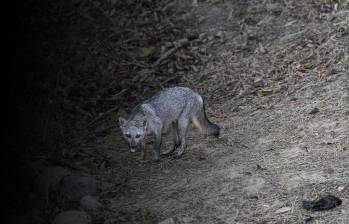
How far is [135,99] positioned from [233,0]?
3.85 m

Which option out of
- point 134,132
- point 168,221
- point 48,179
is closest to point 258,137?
point 134,132

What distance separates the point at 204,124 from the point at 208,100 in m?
1.57

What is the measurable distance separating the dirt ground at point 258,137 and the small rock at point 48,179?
0.60m

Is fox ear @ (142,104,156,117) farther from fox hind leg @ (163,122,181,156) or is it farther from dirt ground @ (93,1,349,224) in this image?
dirt ground @ (93,1,349,224)

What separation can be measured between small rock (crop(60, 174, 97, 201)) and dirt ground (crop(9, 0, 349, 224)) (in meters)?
0.15

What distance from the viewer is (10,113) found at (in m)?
9.16

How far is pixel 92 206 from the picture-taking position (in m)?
7.66

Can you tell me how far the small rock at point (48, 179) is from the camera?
8039 mm

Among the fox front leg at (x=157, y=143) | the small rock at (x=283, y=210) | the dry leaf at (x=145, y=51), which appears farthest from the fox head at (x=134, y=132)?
the dry leaf at (x=145, y=51)

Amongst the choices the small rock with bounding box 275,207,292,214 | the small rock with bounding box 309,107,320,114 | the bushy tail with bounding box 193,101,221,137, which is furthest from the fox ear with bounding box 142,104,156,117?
the small rock with bounding box 275,207,292,214

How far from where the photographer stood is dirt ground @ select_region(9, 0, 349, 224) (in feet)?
25.4

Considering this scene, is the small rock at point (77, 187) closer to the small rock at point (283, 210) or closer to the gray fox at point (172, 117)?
the gray fox at point (172, 117)

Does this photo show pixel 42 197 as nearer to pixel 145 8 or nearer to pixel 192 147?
pixel 192 147

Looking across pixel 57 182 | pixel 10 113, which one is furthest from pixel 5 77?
pixel 57 182
